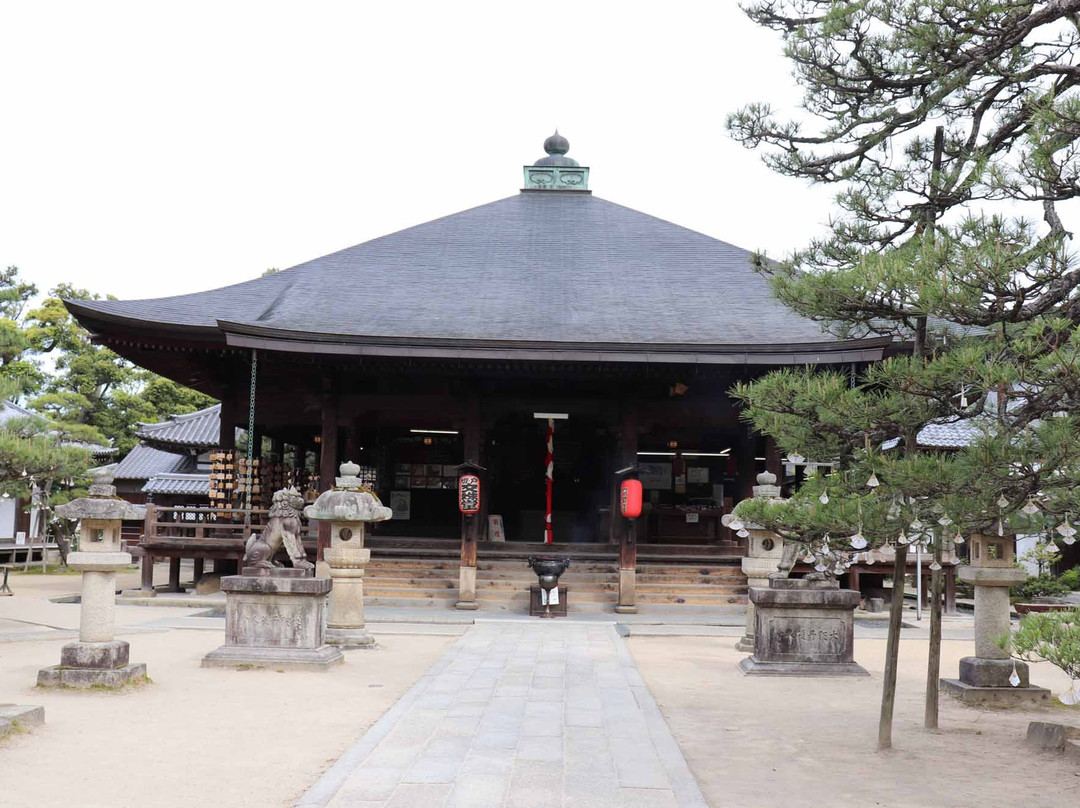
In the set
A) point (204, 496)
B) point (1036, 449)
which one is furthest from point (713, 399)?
point (204, 496)

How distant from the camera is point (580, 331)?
671 inches

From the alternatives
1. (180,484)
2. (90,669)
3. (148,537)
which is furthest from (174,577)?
(90,669)

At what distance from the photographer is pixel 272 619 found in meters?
9.77

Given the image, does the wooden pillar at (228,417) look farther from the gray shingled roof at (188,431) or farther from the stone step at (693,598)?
the stone step at (693,598)

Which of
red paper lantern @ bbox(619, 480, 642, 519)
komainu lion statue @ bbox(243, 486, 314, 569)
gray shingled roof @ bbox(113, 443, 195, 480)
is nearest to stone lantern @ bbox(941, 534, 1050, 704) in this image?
komainu lion statue @ bbox(243, 486, 314, 569)

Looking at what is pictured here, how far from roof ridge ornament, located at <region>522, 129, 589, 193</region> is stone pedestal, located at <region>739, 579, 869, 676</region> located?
1689 cm

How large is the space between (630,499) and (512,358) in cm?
305

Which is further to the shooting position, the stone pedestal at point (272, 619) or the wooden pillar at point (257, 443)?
the wooden pillar at point (257, 443)

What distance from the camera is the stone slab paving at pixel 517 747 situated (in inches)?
200

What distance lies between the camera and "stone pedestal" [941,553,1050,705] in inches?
330

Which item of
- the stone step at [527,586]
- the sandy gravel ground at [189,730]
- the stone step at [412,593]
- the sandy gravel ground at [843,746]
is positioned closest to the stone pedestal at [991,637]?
the sandy gravel ground at [843,746]

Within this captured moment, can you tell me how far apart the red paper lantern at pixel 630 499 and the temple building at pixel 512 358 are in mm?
445

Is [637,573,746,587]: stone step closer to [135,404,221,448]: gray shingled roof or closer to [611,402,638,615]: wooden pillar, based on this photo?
[611,402,638,615]: wooden pillar

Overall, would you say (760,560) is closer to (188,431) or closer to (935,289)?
(935,289)
